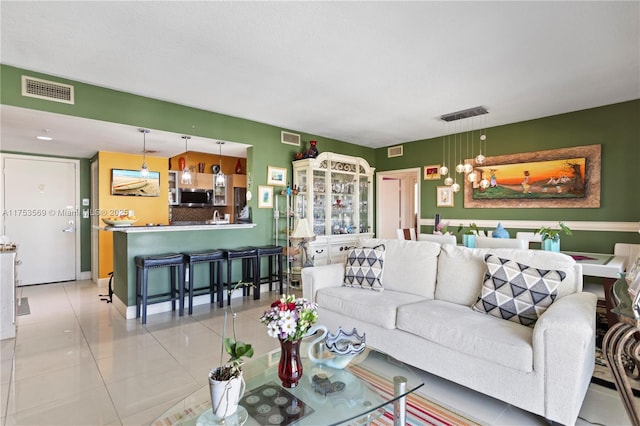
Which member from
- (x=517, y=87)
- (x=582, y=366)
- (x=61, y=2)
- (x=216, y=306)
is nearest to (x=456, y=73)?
(x=517, y=87)

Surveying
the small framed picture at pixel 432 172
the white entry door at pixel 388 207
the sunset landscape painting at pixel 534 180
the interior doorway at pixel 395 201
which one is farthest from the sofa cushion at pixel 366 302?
the white entry door at pixel 388 207

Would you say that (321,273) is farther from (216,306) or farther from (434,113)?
(434,113)

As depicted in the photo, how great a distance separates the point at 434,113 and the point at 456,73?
144 cm

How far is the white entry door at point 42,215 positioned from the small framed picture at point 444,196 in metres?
7.02

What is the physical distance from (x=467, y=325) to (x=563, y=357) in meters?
0.55

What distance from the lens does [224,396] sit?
139 centimetres

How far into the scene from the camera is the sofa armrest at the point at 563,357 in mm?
1771

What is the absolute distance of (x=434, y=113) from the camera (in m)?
4.81

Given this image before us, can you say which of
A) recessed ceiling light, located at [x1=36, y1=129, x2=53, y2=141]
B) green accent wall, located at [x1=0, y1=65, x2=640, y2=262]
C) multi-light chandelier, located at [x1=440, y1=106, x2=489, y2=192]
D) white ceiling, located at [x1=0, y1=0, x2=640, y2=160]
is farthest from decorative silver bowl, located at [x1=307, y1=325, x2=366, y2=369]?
recessed ceiling light, located at [x1=36, y1=129, x2=53, y2=141]

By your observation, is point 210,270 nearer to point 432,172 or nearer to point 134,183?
point 134,183

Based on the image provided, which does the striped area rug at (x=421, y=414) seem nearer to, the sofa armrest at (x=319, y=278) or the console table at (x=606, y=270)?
the sofa armrest at (x=319, y=278)

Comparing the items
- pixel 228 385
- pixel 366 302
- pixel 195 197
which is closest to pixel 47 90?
pixel 228 385

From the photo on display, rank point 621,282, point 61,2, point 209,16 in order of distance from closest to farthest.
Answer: point 621,282 < point 61,2 < point 209,16

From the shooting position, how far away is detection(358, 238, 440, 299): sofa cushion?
121 inches
